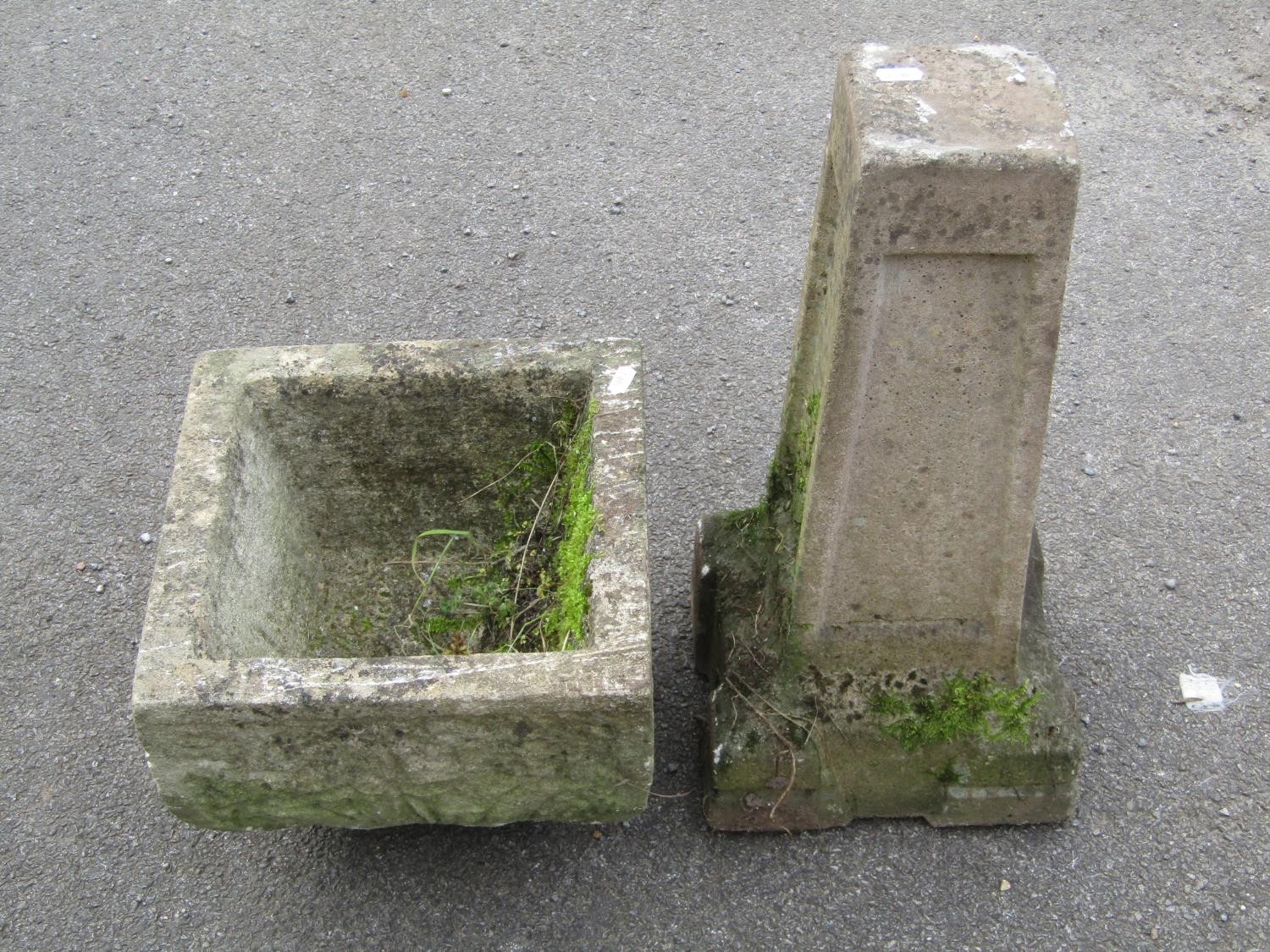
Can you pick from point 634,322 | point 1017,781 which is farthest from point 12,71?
point 1017,781

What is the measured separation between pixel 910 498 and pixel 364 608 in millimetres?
1350

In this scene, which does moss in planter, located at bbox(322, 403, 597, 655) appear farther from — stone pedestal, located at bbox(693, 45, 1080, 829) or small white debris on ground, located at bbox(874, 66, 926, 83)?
small white debris on ground, located at bbox(874, 66, 926, 83)

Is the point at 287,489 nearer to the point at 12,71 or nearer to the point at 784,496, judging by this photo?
the point at 784,496

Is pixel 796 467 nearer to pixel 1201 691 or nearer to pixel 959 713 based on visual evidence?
pixel 959 713

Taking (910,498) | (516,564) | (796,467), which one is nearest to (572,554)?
(516,564)

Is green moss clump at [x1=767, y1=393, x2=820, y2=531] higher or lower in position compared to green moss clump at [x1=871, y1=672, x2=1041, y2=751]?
higher

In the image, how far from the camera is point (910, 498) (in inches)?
93.0

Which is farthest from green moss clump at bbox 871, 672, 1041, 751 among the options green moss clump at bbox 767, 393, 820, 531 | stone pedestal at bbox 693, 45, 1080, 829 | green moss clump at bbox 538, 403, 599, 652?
green moss clump at bbox 538, 403, 599, 652

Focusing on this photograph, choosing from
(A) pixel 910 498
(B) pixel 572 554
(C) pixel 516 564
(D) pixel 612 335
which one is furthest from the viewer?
(D) pixel 612 335

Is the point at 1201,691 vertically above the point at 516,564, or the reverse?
the point at 516,564

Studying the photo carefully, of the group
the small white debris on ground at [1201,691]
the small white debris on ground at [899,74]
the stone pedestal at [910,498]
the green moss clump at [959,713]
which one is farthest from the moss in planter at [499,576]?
the small white debris on ground at [1201,691]

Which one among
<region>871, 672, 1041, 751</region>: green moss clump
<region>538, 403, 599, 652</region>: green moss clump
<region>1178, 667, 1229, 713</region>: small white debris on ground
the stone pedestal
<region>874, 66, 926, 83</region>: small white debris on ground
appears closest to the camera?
the stone pedestal

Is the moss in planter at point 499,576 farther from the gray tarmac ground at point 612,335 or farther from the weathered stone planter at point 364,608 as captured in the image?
the gray tarmac ground at point 612,335

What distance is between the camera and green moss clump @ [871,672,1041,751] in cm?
261
